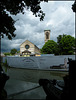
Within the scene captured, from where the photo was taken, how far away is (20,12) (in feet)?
15.6

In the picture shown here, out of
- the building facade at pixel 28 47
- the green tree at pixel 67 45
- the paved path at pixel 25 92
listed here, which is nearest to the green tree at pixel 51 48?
the building facade at pixel 28 47

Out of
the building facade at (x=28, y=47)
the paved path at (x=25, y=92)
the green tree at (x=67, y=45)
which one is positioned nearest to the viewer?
the paved path at (x=25, y=92)

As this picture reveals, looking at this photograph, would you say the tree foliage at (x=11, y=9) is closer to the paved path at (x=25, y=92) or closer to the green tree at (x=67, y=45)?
the paved path at (x=25, y=92)

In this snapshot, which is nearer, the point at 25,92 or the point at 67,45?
the point at 25,92

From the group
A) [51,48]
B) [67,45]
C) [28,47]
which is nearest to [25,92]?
[67,45]

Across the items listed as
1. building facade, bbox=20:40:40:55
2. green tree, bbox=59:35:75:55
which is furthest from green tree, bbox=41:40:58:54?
green tree, bbox=59:35:75:55

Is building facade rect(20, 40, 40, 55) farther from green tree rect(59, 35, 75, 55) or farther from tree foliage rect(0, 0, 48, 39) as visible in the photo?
tree foliage rect(0, 0, 48, 39)

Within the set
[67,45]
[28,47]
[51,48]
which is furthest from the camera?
[28,47]

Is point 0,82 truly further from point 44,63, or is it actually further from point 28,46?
point 28,46

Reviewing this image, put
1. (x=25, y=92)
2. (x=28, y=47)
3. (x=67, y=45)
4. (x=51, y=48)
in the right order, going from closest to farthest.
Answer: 1. (x=25, y=92)
2. (x=67, y=45)
3. (x=51, y=48)
4. (x=28, y=47)

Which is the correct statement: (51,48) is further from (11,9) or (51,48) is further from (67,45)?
(11,9)

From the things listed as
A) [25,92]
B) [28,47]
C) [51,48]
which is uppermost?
[28,47]

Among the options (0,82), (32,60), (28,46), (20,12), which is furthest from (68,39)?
(0,82)

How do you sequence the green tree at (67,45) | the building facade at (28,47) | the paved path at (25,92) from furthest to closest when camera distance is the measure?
the building facade at (28,47)
the green tree at (67,45)
the paved path at (25,92)
